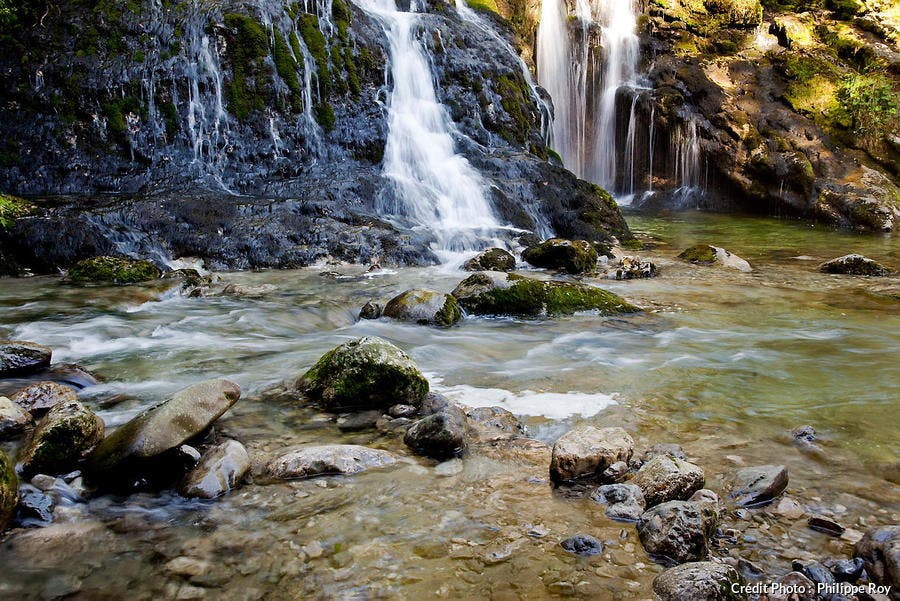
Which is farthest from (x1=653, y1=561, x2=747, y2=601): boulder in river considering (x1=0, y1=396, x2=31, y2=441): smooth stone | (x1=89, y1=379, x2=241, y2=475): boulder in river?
(x1=0, y1=396, x2=31, y2=441): smooth stone

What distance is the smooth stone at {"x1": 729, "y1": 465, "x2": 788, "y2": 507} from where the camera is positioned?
3195 millimetres

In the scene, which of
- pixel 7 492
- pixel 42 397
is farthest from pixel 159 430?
pixel 42 397

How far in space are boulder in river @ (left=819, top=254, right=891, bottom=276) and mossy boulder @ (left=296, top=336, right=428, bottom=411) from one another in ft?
31.1

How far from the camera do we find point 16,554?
272 centimetres

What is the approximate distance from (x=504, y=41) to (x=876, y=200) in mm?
12186

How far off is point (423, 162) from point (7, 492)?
491 inches

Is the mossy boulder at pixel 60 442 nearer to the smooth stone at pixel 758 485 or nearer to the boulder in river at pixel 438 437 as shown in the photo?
the boulder in river at pixel 438 437

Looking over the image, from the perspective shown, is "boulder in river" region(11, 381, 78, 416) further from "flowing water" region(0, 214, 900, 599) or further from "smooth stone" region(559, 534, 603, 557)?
"smooth stone" region(559, 534, 603, 557)

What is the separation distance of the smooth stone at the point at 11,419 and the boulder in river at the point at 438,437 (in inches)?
Result: 93.9

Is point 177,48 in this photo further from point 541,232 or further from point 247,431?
point 247,431

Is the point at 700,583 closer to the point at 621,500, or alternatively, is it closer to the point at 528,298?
the point at 621,500

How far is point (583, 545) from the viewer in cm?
284

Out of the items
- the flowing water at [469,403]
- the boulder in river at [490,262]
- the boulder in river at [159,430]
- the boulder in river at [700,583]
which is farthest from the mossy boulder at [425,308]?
the boulder in river at [700,583]

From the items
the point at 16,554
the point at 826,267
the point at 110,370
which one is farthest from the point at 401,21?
the point at 16,554
